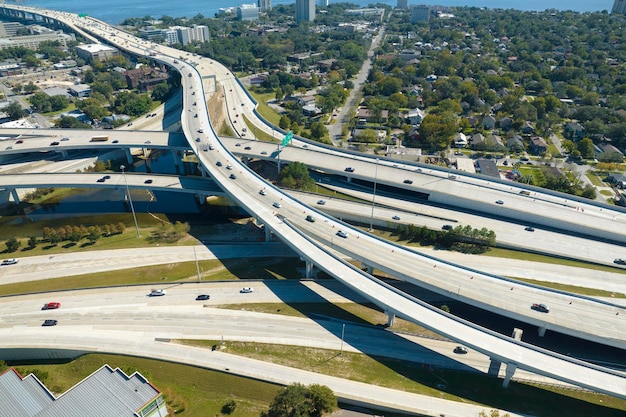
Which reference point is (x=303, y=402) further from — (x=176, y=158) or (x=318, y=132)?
(x=318, y=132)

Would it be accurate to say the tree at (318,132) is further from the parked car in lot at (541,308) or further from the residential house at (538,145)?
the parked car in lot at (541,308)

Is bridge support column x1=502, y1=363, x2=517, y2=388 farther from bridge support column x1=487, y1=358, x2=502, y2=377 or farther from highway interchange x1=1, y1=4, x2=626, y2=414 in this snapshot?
bridge support column x1=487, y1=358, x2=502, y2=377

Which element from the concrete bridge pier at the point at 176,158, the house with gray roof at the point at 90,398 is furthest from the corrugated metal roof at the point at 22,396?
the concrete bridge pier at the point at 176,158

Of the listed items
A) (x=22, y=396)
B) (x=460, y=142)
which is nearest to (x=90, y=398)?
(x=22, y=396)

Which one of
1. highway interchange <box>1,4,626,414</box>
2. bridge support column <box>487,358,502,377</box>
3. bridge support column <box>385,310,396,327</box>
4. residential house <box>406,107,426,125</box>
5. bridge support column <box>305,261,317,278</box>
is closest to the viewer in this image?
highway interchange <box>1,4,626,414</box>

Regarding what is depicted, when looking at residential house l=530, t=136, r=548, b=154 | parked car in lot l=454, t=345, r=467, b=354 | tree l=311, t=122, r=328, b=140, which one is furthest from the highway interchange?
residential house l=530, t=136, r=548, b=154

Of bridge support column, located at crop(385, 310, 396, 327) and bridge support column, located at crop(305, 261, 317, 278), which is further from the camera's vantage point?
bridge support column, located at crop(305, 261, 317, 278)
